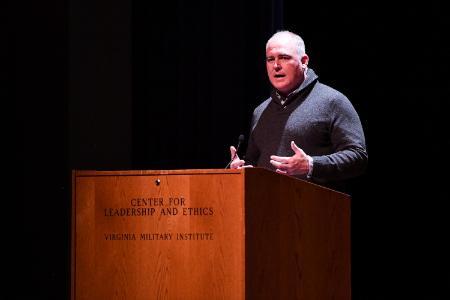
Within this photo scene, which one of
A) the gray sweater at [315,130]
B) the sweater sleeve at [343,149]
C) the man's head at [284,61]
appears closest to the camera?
the sweater sleeve at [343,149]

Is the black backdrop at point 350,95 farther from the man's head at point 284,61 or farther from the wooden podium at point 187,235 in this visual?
the wooden podium at point 187,235

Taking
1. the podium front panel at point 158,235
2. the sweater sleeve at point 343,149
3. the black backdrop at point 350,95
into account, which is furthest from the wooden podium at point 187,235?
the black backdrop at point 350,95

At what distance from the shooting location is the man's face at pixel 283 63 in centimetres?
302

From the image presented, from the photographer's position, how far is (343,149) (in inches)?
113

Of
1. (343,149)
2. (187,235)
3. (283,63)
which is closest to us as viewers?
(187,235)

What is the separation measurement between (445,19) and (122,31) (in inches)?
60.7

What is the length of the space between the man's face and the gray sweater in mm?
51

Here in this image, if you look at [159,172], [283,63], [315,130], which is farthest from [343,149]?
[159,172]

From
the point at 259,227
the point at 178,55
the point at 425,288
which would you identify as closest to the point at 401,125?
the point at 425,288

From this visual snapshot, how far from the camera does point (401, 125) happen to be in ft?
12.7

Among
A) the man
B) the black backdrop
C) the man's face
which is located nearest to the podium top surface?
the man

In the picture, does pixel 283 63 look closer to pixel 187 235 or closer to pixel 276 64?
pixel 276 64

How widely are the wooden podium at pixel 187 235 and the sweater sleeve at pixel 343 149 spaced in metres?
0.44

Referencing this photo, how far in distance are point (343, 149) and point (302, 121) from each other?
0.64 feet
